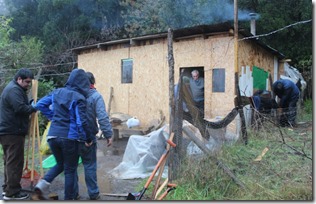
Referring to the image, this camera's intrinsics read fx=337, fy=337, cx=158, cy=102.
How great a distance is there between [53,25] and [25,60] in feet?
22.3

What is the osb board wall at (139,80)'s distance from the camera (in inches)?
400

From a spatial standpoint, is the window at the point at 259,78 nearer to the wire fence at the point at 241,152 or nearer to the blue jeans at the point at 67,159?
the wire fence at the point at 241,152

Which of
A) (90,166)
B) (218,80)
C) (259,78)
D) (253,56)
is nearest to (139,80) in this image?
(218,80)

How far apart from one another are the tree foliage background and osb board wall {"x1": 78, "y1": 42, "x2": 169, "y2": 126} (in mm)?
4635

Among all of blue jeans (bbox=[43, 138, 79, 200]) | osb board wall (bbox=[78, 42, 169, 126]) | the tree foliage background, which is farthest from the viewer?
the tree foliage background

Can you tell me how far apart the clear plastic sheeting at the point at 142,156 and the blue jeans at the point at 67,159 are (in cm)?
150

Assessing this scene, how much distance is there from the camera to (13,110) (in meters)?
4.55

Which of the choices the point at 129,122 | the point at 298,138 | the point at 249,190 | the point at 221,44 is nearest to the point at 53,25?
the point at 129,122

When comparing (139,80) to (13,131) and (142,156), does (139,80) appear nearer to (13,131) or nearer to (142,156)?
(142,156)

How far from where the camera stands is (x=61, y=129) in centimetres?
410

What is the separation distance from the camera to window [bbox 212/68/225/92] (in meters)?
9.08

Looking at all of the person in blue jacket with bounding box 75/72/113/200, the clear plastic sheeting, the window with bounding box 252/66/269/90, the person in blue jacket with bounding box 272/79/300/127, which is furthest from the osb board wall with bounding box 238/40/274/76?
the person in blue jacket with bounding box 75/72/113/200

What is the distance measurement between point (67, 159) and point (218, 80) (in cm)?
588

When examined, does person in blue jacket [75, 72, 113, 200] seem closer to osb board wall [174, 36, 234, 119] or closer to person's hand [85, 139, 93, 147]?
person's hand [85, 139, 93, 147]
